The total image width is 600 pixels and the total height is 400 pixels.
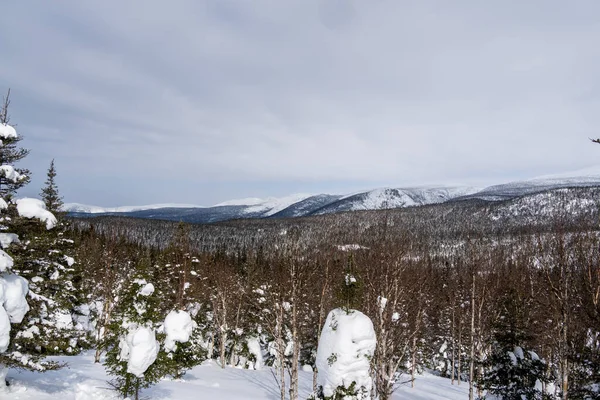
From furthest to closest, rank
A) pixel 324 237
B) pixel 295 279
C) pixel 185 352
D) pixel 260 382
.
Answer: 1. pixel 324 237
2. pixel 260 382
3. pixel 185 352
4. pixel 295 279

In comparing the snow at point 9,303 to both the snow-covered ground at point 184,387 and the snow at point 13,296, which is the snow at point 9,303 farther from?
the snow-covered ground at point 184,387

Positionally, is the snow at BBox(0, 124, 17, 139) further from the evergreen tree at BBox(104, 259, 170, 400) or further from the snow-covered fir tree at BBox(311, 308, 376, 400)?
the snow-covered fir tree at BBox(311, 308, 376, 400)

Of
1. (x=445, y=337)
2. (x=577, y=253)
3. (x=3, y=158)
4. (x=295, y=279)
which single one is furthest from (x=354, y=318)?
(x=445, y=337)

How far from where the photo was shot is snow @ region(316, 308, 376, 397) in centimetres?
1152

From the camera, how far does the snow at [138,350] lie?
14.0m

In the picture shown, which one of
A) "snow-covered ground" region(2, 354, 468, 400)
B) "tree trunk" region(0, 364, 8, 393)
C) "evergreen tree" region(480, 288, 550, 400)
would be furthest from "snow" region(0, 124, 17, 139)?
"evergreen tree" region(480, 288, 550, 400)

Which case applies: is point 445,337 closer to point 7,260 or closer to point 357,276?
point 357,276

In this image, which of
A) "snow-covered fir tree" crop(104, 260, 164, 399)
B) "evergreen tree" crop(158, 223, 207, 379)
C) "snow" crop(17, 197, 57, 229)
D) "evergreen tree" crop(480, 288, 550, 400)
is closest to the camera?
"snow" crop(17, 197, 57, 229)

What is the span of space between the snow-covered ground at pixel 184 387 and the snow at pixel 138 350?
2584 mm

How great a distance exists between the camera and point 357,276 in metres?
13.3

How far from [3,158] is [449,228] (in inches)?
8219

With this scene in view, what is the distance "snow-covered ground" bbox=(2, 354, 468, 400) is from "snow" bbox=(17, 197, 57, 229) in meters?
6.16

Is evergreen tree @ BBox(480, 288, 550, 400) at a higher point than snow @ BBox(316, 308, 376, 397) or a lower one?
lower

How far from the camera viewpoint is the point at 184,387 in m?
20.4
